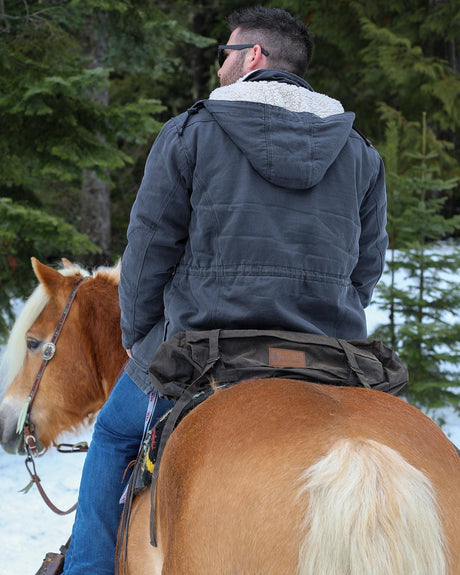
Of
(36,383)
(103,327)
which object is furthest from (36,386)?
(103,327)

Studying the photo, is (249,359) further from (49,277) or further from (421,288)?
(421,288)

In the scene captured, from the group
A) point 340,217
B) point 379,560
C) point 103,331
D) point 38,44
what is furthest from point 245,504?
point 38,44

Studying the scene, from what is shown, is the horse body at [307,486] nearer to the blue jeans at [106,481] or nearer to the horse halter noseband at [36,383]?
the blue jeans at [106,481]

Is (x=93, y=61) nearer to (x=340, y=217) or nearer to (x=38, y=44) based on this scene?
(x=38, y=44)

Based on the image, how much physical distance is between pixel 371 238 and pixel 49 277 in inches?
60.5

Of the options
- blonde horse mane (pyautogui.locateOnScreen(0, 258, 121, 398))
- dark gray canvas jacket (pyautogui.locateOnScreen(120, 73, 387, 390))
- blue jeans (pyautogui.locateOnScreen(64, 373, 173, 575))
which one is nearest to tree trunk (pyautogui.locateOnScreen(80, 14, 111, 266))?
blonde horse mane (pyautogui.locateOnScreen(0, 258, 121, 398))

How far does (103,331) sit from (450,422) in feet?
17.3

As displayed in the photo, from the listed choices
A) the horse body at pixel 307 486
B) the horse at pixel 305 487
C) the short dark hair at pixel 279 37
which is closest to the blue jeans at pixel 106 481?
the horse at pixel 305 487

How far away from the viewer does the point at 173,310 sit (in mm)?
1851

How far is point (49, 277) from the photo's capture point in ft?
8.96

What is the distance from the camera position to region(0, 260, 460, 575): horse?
1132mm

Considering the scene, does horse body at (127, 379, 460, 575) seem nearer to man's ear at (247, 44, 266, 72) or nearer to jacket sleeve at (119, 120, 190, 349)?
jacket sleeve at (119, 120, 190, 349)

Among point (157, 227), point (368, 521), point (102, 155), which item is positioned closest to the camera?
point (368, 521)

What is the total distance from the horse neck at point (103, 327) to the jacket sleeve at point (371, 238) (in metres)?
1.19
